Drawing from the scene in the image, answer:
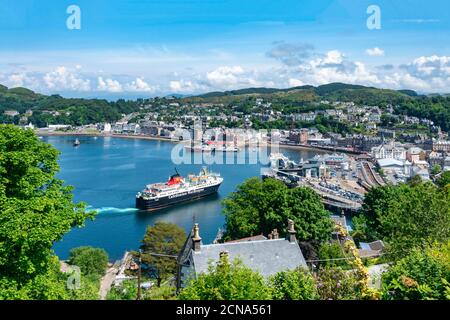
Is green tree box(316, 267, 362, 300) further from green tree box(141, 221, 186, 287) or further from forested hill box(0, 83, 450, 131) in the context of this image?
forested hill box(0, 83, 450, 131)

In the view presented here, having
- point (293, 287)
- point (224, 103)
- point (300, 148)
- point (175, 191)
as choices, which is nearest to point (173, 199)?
point (175, 191)

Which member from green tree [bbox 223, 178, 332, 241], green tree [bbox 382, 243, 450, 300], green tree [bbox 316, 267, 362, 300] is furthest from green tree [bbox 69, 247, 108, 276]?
green tree [bbox 382, 243, 450, 300]

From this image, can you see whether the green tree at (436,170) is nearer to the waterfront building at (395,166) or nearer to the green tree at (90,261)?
the waterfront building at (395,166)

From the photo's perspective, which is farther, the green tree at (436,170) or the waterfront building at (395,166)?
the waterfront building at (395,166)

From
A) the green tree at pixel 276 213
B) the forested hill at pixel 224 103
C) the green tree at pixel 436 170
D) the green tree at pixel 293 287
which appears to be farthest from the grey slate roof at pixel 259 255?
the forested hill at pixel 224 103
